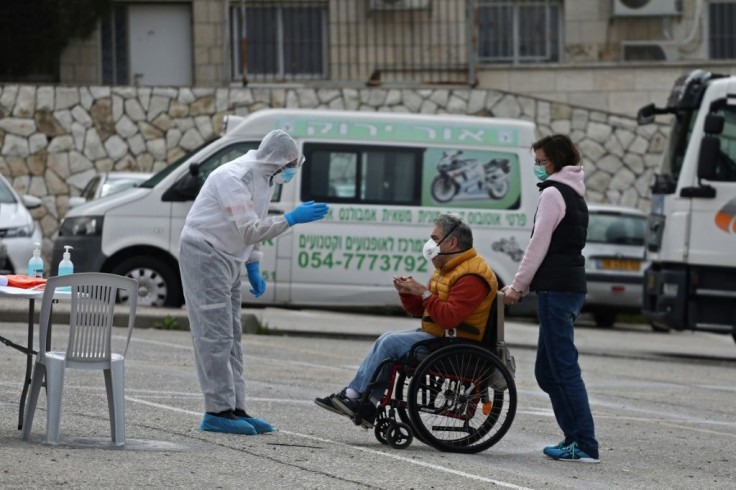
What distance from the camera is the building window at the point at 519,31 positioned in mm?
28500

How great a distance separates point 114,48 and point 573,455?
2013 cm

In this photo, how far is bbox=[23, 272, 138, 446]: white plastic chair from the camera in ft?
26.2

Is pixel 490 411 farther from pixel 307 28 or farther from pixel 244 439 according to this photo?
pixel 307 28

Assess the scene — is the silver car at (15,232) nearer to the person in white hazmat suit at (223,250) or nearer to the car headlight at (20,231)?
the car headlight at (20,231)

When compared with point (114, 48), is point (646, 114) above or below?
below

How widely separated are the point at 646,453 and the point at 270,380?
3669 millimetres

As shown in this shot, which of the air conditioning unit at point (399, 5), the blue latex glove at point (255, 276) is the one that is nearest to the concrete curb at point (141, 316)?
the blue latex glove at point (255, 276)

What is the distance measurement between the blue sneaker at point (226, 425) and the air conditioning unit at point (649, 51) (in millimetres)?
20571

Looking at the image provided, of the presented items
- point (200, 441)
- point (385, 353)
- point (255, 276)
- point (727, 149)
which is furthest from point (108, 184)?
point (200, 441)

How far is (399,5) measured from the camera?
1069 inches

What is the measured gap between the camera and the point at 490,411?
8.87 meters

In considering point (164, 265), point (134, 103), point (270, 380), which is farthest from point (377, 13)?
point (270, 380)

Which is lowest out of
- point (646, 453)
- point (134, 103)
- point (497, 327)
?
point (646, 453)

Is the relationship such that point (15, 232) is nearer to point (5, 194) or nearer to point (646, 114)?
point (5, 194)
